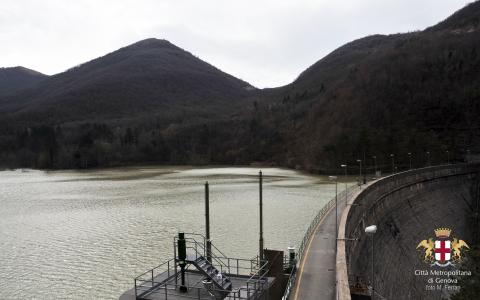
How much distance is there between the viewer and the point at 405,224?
3722 cm

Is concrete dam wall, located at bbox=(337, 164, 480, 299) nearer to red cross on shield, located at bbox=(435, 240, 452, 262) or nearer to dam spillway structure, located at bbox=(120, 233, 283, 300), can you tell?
red cross on shield, located at bbox=(435, 240, 452, 262)

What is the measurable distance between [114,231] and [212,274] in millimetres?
23080

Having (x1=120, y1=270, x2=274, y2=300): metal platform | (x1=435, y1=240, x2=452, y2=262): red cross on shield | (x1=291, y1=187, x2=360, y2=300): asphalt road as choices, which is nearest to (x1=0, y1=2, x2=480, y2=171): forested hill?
(x1=435, y1=240, x2=452, y2=262): red cross on shield

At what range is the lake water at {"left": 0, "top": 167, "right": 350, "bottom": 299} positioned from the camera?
23.2 m

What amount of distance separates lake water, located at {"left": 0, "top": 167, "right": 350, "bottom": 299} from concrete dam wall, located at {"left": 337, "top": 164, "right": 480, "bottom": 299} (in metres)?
5.42

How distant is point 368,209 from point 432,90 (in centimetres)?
8287

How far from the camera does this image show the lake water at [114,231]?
23156mm

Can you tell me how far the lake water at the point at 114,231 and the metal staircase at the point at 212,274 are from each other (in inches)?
367

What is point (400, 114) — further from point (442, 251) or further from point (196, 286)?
point (196, 286)

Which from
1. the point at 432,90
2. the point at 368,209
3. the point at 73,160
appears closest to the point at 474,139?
the point at 432,90

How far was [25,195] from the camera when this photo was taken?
6056cm

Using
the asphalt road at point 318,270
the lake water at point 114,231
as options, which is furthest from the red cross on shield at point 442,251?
the asphalt road at point 318,270

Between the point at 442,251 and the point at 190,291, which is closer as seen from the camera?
the point at 190,291

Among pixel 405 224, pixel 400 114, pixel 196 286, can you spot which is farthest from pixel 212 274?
pixel 400 114
